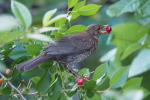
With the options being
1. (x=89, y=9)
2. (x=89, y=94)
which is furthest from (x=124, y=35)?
(x=89, y=94)

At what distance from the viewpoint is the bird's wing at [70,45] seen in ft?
10.1

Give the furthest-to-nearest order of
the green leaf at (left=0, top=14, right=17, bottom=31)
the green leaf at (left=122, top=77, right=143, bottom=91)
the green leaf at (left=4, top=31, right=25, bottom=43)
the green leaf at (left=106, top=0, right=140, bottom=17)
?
the green leaf at (left=106, top=0, right=140, bottom=17), the green leaf at (left=122, top=77, right=143, bottom=91), the green leaf at (left=4, top=31, right=25, bottom=43), the green leaf at (left=0, top=14, right=17, bottom=31)

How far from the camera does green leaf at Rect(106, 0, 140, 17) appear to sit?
3410mm

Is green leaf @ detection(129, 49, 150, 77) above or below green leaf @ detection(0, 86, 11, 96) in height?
below

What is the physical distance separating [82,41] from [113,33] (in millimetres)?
627

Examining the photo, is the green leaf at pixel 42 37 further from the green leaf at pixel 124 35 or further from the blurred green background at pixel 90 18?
the blurred green background at pixel 90 18

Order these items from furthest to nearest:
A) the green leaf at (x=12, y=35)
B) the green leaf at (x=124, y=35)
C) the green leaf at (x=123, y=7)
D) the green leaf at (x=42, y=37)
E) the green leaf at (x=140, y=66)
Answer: the green leaf at (x=124, y=35) < the green leaf at (x=140, y=66) < the green leaf at (x=123, y=7) < the green leaf at (x=12, y=35) < the green leaf at (x=42, y=37)

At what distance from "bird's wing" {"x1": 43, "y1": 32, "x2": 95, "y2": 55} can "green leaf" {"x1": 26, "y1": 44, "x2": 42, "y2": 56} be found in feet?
0.25

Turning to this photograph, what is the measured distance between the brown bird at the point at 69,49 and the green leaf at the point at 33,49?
0.05 meters

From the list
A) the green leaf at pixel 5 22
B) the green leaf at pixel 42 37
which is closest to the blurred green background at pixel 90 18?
the green leaf at pixel 42 37

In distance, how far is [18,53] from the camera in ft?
9.42

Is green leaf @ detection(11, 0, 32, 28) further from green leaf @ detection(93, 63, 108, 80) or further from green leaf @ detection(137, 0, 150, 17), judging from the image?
green leaf @ detection(137, 0, 150, 17)

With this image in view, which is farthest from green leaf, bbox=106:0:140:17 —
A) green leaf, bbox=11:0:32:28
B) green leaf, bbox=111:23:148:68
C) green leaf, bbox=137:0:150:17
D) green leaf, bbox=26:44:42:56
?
green leaf, bbox=11:0:32:28

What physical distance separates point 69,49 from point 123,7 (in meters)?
0.73
